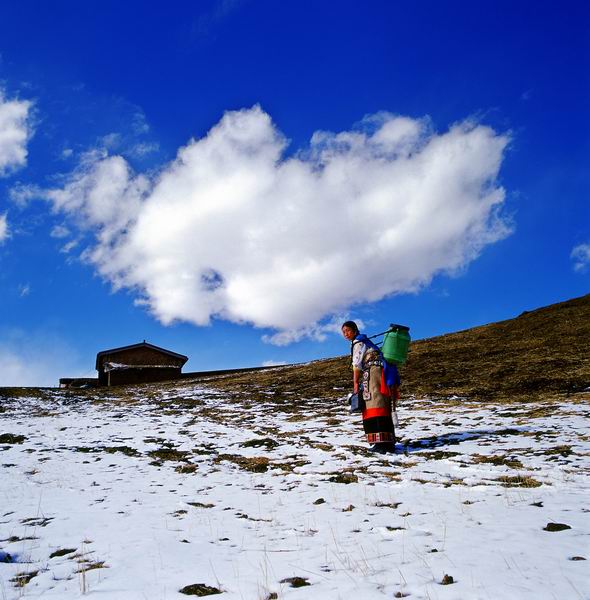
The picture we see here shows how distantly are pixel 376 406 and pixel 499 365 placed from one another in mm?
15655

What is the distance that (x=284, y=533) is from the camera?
5328mm

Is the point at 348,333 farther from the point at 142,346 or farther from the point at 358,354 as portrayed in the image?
the point at 142,346

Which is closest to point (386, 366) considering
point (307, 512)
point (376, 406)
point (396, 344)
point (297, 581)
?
point (396, 344)

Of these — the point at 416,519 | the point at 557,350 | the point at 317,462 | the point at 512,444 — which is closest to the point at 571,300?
the point at 557,350

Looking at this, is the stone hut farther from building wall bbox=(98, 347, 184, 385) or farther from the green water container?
the green water container

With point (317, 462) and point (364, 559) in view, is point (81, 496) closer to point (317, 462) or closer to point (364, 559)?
point (317, 462)

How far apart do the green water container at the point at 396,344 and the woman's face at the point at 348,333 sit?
2.74ft

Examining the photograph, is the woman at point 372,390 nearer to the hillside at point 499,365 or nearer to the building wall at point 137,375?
the hillside at point 499,365

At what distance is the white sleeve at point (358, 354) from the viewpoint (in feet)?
37.0

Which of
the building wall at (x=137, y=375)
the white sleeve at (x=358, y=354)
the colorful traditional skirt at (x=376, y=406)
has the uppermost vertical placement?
the building wall at (x=137, y=375)

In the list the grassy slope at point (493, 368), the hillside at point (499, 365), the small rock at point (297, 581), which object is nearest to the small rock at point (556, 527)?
the small rock at point (297, 581)

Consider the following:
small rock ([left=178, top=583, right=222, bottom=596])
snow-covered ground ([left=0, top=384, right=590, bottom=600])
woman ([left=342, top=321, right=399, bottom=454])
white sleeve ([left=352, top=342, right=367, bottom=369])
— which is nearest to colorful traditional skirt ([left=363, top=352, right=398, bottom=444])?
woman ([left=342, top=321, right=399, bottom=454])

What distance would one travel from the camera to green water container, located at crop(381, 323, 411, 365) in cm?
1123

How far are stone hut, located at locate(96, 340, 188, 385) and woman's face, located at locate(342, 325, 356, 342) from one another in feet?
146
